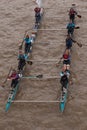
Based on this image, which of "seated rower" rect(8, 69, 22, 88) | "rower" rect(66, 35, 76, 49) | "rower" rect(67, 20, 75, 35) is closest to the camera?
"seated rower" rect(8, 69, 22, 88)

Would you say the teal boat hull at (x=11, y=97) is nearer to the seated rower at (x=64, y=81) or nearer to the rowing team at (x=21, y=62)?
the rowing team at (x=21, y=62)

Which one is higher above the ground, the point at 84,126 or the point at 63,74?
the point at 63,74

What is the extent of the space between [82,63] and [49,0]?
14242 millimetres

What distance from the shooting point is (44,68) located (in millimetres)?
22469

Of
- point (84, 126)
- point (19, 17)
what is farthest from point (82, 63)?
point (19, 17)

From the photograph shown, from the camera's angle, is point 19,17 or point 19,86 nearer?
point 19,86

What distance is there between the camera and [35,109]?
18.6 meters

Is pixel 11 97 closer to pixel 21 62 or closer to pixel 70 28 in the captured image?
pixel 21 62

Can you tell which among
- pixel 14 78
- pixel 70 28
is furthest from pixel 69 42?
pixel 14 78

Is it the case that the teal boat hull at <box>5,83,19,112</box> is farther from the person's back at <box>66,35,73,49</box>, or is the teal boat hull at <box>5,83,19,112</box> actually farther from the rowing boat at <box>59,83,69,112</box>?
the person's back at <box>66,35,73,49</box>

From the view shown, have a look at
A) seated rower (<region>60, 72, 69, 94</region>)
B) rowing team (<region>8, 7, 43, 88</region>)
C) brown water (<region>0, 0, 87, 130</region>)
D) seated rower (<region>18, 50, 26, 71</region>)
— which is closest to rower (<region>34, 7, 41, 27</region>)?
rowing team (<region>8, 7, 43, 88</region>)

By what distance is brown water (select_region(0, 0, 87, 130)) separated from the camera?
58.1 feet

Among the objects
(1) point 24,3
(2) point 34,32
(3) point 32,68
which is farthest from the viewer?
(1) point 24,3

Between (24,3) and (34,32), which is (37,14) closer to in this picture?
(34,32)
